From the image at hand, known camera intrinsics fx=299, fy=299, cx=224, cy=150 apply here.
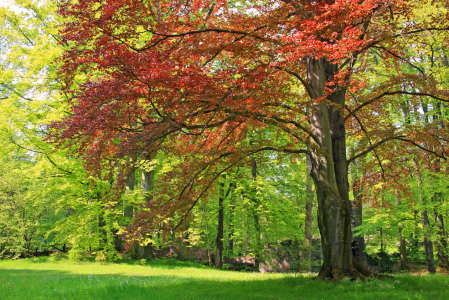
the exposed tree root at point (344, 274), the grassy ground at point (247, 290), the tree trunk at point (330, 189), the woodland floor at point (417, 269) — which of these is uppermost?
the tree trunk at point (330, 189)

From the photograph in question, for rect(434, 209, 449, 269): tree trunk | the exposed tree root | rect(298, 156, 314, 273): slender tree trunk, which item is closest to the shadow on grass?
the exposed tree root

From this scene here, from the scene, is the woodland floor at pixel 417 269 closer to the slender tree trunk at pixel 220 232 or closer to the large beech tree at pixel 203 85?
the slender tree trunk at pixel 220 232

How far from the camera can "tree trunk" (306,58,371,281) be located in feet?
25.0

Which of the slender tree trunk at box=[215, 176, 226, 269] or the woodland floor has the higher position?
the slender tree trunk at box=[215, 176, 226, 269]

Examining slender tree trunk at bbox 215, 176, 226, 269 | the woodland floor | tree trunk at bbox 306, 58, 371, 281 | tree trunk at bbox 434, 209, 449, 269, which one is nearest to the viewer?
tree trunk at bbox 306, 58, 371, 281

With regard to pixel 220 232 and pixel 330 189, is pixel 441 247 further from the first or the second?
pixel 330 189

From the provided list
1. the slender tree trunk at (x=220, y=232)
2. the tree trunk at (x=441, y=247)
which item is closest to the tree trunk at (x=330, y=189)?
the slender tree trunk at (x=220, y=232)

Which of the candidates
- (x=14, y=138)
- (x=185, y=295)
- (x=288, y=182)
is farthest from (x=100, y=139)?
(x=14, y=138)

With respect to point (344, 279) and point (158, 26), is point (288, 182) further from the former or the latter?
point (158, 26)

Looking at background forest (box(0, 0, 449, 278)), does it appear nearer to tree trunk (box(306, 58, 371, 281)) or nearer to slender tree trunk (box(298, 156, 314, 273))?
slender tree trunk (box(298, 156, 314, 273))

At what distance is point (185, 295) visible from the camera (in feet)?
23.1

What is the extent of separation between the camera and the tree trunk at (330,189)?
7621 millimetres

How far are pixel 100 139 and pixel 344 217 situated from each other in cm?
642

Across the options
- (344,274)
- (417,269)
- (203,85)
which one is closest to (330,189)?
(344,274)
